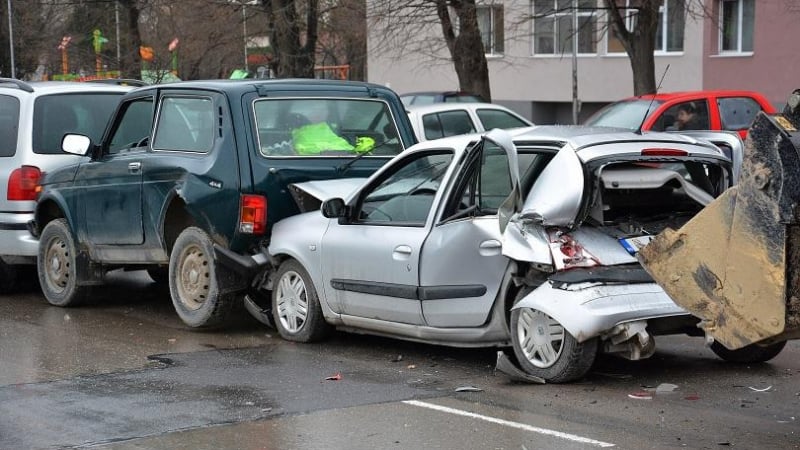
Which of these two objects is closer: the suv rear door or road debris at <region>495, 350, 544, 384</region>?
road debris at <region>495, 350, 544, 384</region>

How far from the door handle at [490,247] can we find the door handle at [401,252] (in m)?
0.59

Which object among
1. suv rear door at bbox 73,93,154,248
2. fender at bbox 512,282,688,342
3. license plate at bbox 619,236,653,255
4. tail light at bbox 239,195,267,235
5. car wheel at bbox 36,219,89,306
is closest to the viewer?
fender at bbox 512,282,688,342

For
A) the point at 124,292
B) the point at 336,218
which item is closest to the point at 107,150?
the point at 124,292

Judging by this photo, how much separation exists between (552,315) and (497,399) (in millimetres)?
594

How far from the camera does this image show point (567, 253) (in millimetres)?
7785

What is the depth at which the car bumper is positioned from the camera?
12.0 meters

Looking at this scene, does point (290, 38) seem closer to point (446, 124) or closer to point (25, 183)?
point (446, 124)

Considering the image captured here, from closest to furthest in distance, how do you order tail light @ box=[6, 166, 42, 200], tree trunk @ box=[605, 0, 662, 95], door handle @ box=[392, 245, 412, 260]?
door handle @ box=[392, 245, 412, 260] → tail light @ box=[6, 166, 42, 200] → tree trunk @ box=[605, 0, 662, 95]

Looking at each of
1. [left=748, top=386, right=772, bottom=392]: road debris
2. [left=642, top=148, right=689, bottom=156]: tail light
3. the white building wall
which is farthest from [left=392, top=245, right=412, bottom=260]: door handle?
the white building wall

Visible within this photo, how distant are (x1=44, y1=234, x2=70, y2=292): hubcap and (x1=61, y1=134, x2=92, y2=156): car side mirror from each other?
881mm

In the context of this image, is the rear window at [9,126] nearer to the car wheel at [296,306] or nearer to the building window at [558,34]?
the car wheel at [296,306]

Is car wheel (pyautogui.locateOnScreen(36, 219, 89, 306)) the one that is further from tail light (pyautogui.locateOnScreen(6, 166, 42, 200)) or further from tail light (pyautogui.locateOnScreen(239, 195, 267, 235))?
tail light (pyautogui.locateOnScreen(239, 195, 267, 235))

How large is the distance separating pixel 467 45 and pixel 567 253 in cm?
1842

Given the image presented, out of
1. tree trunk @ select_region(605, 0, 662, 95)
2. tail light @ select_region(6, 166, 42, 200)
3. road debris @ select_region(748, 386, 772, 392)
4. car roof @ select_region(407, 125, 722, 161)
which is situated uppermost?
tree trunk @ select_region(605, 0, 662, 95)
